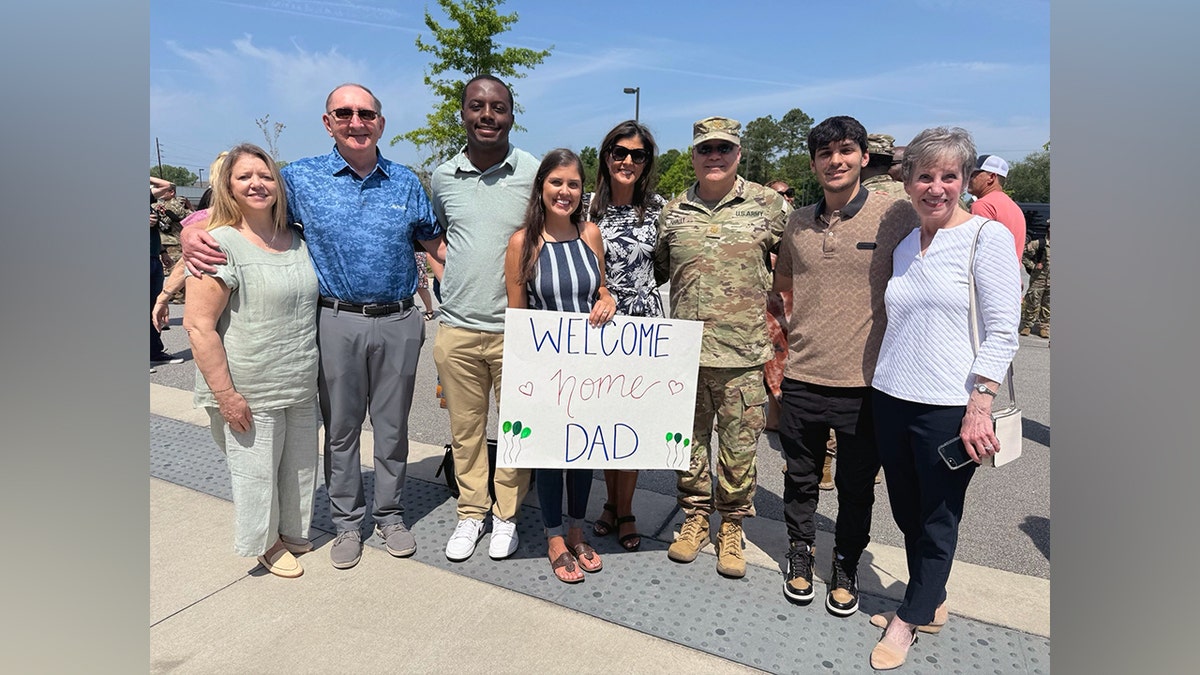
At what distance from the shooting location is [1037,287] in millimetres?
11484

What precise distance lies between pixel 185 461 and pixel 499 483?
2.62 metres

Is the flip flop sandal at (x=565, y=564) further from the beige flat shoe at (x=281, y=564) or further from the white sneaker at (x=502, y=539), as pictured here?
the beige flat shoe at (x=281, y=564)

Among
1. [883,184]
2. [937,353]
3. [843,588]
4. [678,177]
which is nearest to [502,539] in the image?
[843,588]

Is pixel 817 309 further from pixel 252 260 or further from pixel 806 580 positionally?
pixel 252 260

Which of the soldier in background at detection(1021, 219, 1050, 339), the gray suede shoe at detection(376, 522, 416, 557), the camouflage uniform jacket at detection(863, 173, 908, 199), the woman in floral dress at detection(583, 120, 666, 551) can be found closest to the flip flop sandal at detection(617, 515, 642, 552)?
the woman in floral dress at detection(583, 120, 666, 551)

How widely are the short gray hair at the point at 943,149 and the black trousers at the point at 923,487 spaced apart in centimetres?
88

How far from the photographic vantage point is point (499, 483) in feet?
11.2

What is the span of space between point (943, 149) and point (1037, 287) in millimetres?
11237

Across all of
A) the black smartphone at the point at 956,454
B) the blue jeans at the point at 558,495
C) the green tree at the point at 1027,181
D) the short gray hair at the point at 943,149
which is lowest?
the blue jeans at the point at 558,495

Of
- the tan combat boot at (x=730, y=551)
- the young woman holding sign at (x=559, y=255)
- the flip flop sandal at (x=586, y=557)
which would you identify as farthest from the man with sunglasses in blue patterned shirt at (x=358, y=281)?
the tan combat boot at (x=730, y=551)

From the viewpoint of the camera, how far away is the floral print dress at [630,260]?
10.8ft

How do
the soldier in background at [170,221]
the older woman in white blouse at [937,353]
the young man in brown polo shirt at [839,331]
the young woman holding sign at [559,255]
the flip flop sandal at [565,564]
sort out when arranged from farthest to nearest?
the soldier in background at [170,221]
the flip flop sandal at [565,564]
the young woman holding sign at [559,255]
the young man in brown polo shirt at [839,331]
the older woman in white blouse at [937,353]
